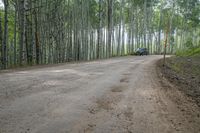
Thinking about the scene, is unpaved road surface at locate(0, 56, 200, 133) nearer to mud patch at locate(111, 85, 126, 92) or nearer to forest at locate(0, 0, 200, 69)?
mud patch at locate(111, 85, 126, 92)

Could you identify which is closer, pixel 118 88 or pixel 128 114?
pixel 128 114

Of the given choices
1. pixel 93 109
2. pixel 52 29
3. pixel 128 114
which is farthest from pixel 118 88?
pixel 52 29

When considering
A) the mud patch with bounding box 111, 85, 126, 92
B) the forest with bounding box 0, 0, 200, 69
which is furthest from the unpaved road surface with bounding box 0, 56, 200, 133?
the forest with bounding box 0, 0, 200, 69

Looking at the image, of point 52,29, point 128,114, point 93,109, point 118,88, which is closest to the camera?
point 128,114

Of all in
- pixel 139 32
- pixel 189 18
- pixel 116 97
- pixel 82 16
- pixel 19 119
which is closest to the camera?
pixel 19 119

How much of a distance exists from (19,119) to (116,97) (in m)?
2.91

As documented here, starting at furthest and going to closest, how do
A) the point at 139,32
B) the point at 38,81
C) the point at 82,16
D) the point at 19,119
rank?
the point at 139,32 < the point at 82,16 < the point at 38,81 < the point at 19,119

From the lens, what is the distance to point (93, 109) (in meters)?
6.16

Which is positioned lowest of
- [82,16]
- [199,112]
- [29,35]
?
[199,112]

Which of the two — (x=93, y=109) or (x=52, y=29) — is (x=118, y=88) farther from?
(x=52, y=29)

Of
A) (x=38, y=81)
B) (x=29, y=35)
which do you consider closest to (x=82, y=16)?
(x=29, y=35)

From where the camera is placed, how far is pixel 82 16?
32406 millimetres

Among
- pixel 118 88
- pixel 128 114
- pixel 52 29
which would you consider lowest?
pixel 128 114

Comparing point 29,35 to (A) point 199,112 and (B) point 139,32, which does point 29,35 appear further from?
(B) point 139,32
